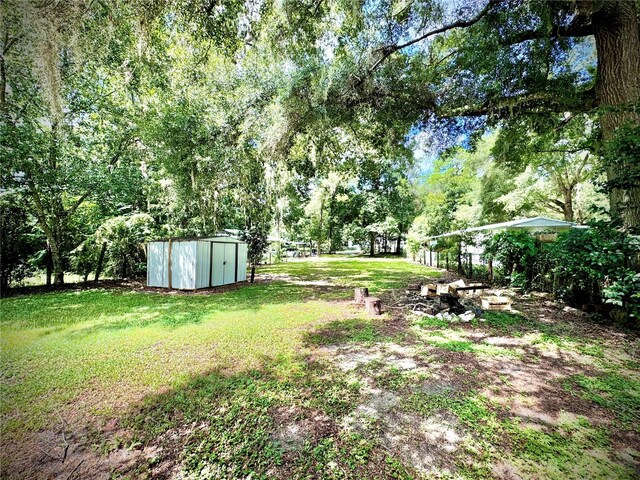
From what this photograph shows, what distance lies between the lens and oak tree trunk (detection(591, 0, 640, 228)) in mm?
4488

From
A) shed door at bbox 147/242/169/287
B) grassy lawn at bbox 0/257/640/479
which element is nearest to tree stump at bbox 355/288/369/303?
grassy lawn at bbox 0/257/640/479

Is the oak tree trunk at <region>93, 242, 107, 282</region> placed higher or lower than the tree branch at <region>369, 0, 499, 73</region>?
lower

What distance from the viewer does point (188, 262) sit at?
8.10 metres

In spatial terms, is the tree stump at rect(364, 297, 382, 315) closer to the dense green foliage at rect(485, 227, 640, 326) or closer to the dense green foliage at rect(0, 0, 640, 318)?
the dense green foliage at rect(485, 227, 640, 326)

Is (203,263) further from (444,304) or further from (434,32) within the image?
→ (434,32)

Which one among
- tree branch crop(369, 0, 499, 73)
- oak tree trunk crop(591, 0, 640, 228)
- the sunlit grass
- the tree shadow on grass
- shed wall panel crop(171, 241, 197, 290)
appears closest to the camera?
the tree shadow on grass

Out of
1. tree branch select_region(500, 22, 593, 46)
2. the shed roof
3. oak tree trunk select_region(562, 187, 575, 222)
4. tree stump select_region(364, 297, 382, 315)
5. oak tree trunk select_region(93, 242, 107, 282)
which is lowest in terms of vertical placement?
tree stump select_region(364, 297, 382, 315)

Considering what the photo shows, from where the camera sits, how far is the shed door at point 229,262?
930 cm

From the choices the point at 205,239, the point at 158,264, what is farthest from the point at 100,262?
the point at 205,239

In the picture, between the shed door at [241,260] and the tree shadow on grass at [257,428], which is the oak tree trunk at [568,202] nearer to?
the shed door at [241,260]

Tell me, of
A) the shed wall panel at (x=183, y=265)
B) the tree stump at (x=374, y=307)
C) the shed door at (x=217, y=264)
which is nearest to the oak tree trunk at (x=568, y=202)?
the tree stump at (x=374, y=307)

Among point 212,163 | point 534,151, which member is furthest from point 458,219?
point 212,163

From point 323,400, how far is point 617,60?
24.9 ft

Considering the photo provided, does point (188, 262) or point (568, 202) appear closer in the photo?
point (188, 262)
